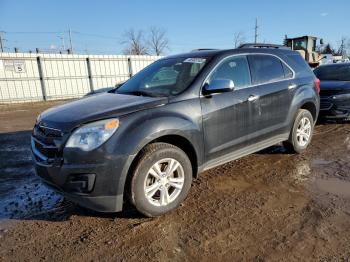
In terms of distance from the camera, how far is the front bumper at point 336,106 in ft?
25.1

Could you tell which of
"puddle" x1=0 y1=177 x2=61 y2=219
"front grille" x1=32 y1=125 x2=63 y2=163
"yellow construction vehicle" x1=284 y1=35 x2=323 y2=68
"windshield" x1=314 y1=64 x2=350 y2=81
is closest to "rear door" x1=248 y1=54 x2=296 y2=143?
"front grille" x1=32 y1=125 x2=63 y2=163

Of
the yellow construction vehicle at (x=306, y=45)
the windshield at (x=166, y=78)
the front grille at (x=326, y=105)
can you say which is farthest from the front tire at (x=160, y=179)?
the yellow construction vehicle at (x=306, y=45)

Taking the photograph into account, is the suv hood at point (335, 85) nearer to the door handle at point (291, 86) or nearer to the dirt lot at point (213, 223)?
the door handle at point (291, 86)

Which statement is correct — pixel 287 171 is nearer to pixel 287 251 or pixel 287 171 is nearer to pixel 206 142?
pixel 206 142

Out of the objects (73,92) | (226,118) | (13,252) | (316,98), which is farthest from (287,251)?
(73,92)

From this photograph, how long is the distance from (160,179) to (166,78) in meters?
1.51

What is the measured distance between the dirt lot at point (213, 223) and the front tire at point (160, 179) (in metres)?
0.16

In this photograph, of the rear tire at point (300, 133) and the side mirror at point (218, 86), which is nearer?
the side mirror at point (218, 86)

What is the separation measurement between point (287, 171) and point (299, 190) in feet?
2.38

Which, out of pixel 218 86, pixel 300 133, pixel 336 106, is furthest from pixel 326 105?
pixel 218 86

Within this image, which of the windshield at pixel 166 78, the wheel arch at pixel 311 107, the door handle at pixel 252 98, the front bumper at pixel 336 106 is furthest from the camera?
the front bumper at pixel 336 106

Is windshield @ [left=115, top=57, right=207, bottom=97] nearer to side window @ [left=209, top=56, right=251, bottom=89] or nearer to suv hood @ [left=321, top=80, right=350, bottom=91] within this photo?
side window @ [left=209, top=56, right=251, bottom=89]

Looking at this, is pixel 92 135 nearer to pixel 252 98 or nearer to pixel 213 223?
pixel 213 223

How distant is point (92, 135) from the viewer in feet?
10.2
